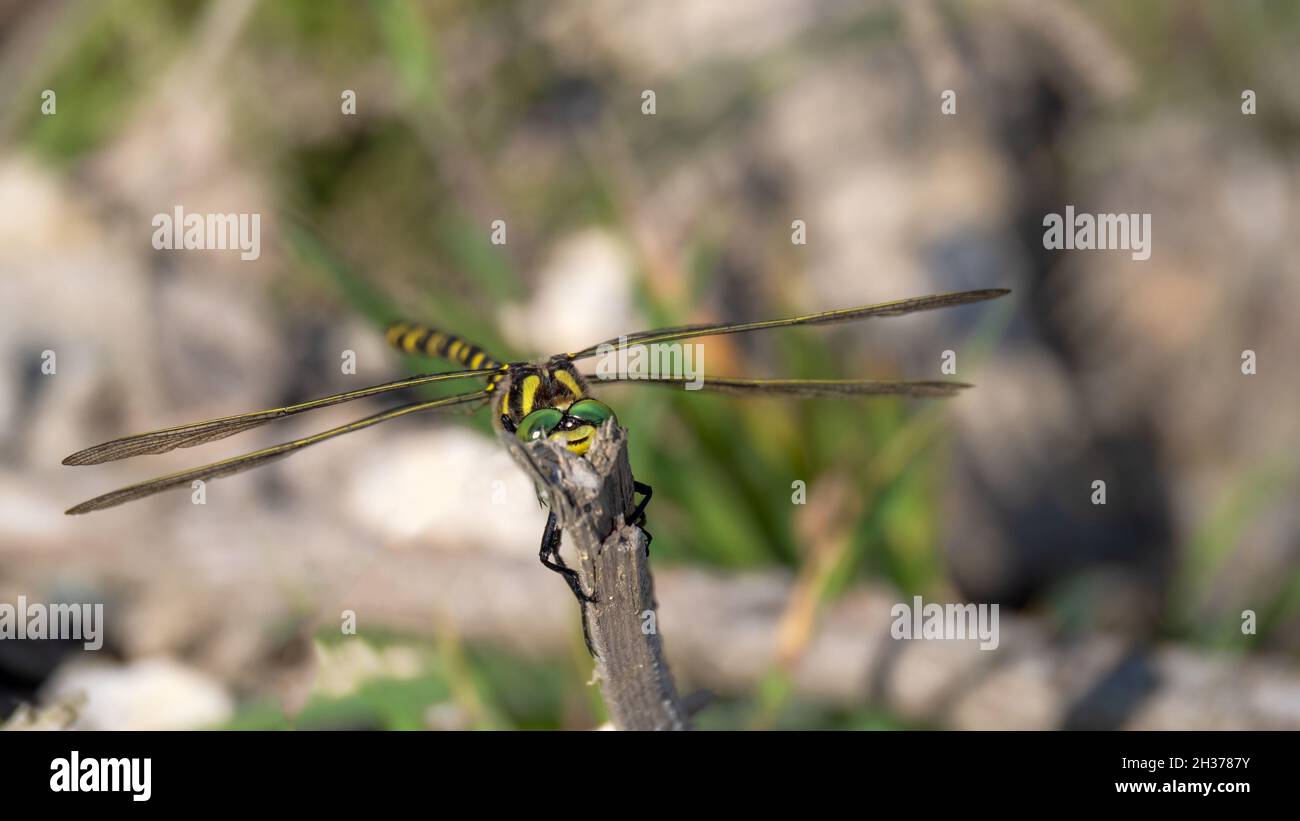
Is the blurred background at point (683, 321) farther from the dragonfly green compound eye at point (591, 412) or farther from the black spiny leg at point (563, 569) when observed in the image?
the dragonfly green compound eye at point (591, 412)

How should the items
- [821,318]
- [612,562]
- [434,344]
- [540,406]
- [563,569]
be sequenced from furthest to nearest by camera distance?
1. [434,344]
2. [821,318]
3. [540,406]
4. [563,569]
5. [612,562]

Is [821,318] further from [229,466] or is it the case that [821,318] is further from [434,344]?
[229,466]

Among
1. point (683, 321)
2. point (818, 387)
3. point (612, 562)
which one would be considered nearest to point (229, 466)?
point (612, 562)

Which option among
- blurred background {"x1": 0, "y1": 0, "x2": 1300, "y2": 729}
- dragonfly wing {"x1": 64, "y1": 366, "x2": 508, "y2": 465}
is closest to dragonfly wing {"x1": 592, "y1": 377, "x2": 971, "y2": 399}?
dragonfly wing {"x1": 64, "y1": 366, "x2": 508, "y2": 465}

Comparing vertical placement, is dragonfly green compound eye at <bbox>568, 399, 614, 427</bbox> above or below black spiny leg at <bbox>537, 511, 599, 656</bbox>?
above

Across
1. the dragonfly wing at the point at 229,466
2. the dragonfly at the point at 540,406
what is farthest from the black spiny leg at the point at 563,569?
the dragonfly wing at the point at 229,466

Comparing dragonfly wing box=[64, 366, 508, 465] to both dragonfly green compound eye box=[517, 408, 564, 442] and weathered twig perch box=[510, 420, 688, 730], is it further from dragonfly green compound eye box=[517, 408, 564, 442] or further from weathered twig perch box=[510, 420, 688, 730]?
weathered twig perch box=[510, 420, 688, 730]

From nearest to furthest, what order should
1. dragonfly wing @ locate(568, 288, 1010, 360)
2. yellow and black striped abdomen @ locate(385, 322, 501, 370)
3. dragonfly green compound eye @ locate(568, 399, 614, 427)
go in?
dragonfly green compound eye @ locate(568, 399, 614, 427), dragonfly wing @ locate(568, 288, 1010, 360), yellow and black striped abdomen @ locate(385, 322, 501, 370)

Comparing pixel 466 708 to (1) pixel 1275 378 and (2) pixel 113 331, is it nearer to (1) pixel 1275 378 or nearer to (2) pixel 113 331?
(2) pixel 113 331
